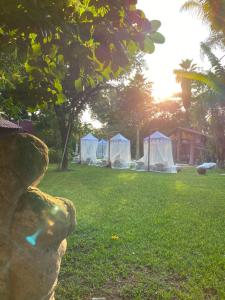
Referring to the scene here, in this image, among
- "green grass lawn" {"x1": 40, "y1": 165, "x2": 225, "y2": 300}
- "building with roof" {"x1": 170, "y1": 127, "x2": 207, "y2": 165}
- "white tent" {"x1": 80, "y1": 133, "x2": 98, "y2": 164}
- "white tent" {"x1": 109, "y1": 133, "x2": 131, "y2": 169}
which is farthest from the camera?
"building with roof" {"x1": 170, "y1": 127, "x2": 207, "y2": 165}

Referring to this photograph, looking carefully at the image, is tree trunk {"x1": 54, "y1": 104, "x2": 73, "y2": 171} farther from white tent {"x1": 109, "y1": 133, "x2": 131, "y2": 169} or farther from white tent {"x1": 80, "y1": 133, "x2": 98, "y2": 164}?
white tent {"x1": 80, "y1": 133, "x2": 98, "y2": 164}

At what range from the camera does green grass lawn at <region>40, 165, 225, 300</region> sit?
400cm

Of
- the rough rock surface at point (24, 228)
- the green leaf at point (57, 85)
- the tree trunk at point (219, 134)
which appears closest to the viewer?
the rough rock surface at point (24, 228)

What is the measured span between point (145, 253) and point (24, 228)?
3.04 metres

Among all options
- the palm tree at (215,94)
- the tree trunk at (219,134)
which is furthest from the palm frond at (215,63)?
the tree trunk at (219,134)

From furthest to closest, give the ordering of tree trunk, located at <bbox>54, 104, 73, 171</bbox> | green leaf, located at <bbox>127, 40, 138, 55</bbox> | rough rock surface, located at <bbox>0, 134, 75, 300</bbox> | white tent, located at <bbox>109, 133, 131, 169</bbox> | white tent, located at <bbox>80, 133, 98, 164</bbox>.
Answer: white tent, located at <bbox>80, 133, 98, 164</bbox>
white tent, located at <bbox>109, 133, 131, 169</bbox>
tree trunk, located at <bbox>54, 104, 73, 171</bbox>
rough rock surface, located at <bbox>0, 134, 75, 300</bbox>
green leaf, located at <bbox>127, 40, 138, 55</bbox>

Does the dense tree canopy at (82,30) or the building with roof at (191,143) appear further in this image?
the building with roof at (191,143)

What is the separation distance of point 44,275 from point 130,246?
3.12 meters

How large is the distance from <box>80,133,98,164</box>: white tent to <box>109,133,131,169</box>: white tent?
4.22 metres

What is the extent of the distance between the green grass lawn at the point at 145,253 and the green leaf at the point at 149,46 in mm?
2702

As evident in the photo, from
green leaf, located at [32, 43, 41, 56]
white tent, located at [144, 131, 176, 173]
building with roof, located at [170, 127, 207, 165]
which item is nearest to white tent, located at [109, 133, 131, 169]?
white tent, located at [144, 131, 176, 173]

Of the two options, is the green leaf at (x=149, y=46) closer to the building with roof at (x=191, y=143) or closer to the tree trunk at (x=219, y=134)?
the tree trunk at (x=219, y=134)

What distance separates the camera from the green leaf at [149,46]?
77.3 inches

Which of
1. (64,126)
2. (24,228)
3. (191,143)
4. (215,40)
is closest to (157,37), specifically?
(24,228)
